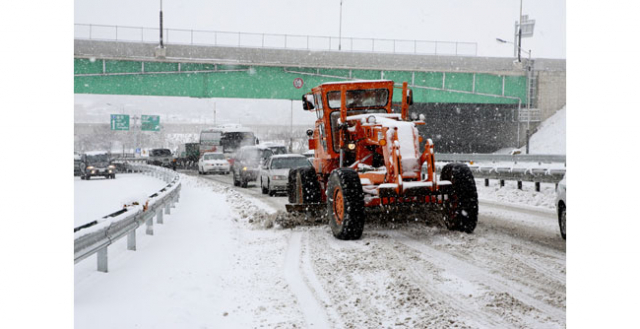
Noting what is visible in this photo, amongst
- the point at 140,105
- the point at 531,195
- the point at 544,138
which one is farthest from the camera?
the point at 531,195

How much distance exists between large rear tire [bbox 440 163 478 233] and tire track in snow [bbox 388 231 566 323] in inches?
33.6

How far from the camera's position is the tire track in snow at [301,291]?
469 centimetres

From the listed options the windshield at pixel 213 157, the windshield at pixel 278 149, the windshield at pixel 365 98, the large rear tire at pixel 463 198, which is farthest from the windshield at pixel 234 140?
the large rear tire at pixel 463 198

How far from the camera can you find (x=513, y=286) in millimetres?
5699

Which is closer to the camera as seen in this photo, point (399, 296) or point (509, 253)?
point (399, 296)

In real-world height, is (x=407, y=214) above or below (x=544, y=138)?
below

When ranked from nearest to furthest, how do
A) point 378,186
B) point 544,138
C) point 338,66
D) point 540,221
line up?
point 544,138 < point 378,186 < point 540,221 < point 338,66

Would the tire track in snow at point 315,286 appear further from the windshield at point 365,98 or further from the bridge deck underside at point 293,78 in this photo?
the bridge deck underside at point 293,78

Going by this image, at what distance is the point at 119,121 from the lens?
25.1ft

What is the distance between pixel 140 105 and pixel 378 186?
144 inches

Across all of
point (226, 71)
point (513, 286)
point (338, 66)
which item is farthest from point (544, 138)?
point (226, 71)
